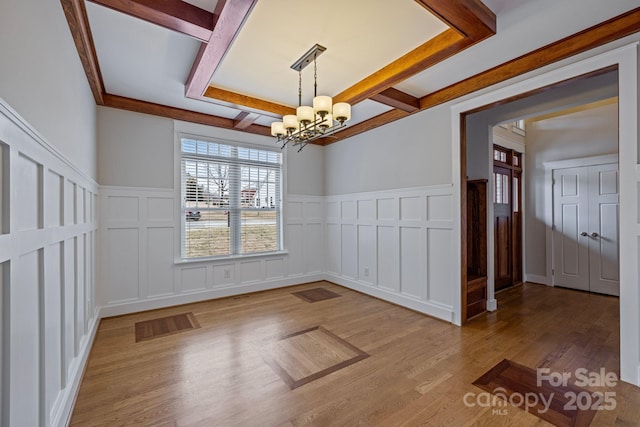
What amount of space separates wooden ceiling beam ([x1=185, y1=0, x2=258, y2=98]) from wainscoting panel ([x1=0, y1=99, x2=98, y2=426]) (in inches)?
52.9

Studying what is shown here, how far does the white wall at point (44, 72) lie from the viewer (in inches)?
43.3

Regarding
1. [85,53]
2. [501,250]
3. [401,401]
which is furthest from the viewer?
[501,250]

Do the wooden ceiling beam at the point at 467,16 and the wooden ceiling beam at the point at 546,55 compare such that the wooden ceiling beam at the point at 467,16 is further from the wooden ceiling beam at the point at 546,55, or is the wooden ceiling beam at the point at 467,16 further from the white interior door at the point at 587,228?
the white interior door at the point at 587,228

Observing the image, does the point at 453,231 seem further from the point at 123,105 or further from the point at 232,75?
the point at 123,105

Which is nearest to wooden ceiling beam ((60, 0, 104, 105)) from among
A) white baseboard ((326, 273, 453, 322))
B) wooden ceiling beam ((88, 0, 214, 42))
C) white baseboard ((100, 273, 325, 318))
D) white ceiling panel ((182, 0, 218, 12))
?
wooden ceiling beam ((88, 0, 214, 42))

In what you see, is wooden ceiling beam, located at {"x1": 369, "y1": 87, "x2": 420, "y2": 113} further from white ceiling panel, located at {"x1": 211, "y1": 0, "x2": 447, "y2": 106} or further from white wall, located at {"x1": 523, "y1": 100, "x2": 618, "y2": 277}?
white wall, located at {"x1": 523, "y1": 100, "x2": 618, "y2": 277}

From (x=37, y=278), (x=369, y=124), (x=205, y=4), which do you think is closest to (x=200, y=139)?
(x=205, y=4)

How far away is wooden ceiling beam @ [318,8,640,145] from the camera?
2.07 meters

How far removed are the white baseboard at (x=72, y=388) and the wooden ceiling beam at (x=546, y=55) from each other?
427 cm

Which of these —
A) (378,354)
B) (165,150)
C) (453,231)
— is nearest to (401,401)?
(378,354)

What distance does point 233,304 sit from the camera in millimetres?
3969

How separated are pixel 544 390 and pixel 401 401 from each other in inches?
42.6

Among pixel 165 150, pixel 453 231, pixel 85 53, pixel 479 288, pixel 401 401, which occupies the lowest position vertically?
pixel 401 401

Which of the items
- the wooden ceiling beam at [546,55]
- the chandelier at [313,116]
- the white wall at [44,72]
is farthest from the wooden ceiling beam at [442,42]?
the white wall at [44,72]
